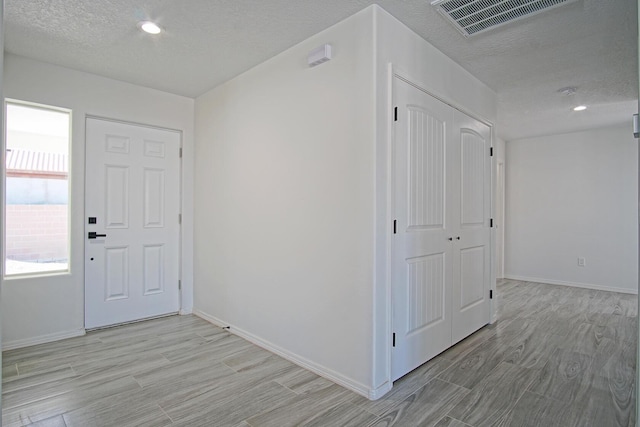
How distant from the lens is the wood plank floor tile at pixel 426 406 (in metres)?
2.09

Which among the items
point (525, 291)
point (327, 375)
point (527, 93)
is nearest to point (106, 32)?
point (327, 375)

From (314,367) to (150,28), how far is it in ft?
9.17

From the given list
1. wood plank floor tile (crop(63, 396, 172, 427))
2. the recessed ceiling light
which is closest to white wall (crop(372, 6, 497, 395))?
wood plank floor tile (crop(63, 396, 172, 427))

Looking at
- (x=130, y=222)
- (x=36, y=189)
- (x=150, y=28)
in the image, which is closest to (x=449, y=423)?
(x=150, y=28)

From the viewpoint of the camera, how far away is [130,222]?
12.6 ft

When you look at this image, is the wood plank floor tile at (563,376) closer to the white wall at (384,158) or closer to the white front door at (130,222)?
the white wall at (384,158)

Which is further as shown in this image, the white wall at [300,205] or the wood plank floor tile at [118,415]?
the white wall at [300,205]

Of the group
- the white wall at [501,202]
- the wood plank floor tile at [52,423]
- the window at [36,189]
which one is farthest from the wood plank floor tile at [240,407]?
the white wall at [501,202]

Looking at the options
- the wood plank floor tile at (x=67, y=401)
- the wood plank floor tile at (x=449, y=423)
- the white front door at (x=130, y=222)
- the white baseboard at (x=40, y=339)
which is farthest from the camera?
the white front door at (x=130, y=222)

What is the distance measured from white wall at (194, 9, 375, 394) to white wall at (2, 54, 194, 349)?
2.72ft

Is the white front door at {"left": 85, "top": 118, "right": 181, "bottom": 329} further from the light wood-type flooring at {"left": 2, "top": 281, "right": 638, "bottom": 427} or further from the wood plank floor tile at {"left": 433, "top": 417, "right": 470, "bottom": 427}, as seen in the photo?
the wood plank floor tile at {"left": 433, "top": 417, "right": 470, "bottom": 427}

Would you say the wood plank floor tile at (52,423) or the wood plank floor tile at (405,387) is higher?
the wood plank floor tile at (405,387)

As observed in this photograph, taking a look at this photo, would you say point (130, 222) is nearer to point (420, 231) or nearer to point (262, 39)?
point (262, 39)

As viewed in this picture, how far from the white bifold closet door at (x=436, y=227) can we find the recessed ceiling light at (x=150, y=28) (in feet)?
5.96
